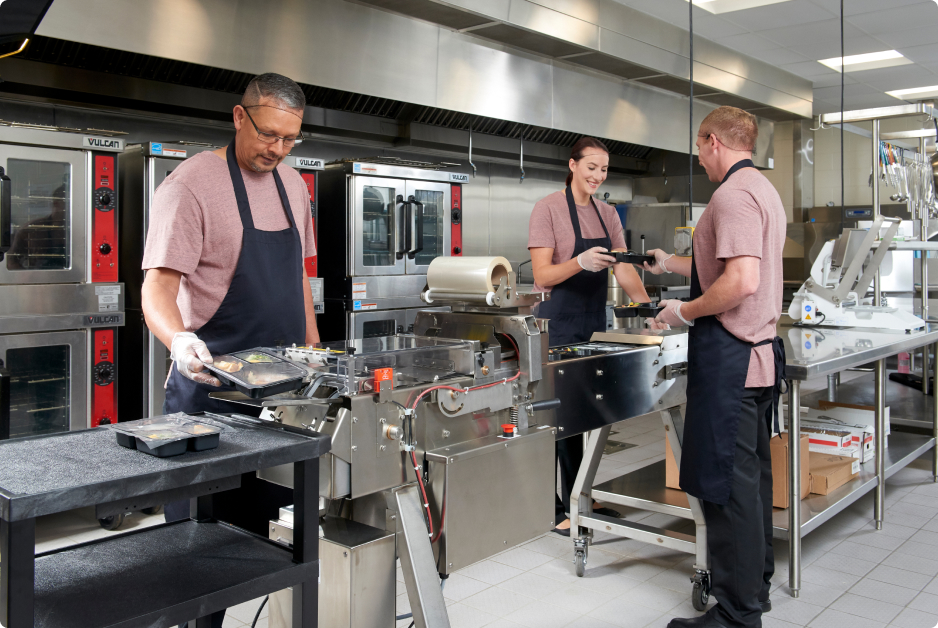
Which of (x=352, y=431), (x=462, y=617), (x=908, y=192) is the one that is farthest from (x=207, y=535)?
(x=908, y=192)

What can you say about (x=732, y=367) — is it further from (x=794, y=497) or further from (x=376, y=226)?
(x=376, y=226)

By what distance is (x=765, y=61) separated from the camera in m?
7.31

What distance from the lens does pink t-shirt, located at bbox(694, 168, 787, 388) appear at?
236cm

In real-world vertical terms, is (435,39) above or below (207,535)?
above

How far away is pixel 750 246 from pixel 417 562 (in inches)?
55.6

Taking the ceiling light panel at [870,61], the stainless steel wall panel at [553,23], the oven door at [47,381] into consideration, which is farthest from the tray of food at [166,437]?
the ceiling light panel at [870,61]

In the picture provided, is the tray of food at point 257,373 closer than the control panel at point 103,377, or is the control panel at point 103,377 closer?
the tray of food at point 257,373

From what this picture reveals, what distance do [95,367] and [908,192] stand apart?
4737 mm

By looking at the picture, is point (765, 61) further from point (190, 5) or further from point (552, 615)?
point (552, 615)

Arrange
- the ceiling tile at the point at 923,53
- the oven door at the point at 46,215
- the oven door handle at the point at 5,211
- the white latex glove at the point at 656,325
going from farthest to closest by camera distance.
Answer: the ceiling tile at the point at 923,53 < the oven door at the point at 46,215 < the oven door handle at the point at 5,211 < the white latex glove at the point at 656,325

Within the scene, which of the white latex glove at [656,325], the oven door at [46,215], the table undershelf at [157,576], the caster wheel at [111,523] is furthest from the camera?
the caster wheel at [111,523]

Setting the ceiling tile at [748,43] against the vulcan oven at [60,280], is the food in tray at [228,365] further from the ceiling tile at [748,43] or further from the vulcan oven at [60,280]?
the ceiling tile at [748,43]

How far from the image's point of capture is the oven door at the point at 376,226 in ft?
14.8

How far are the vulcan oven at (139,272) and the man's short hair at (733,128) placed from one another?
252 centimetres
